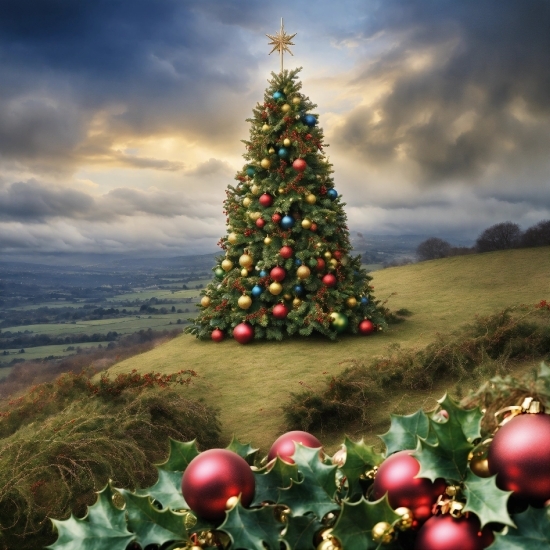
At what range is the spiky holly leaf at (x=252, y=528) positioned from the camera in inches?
41.8

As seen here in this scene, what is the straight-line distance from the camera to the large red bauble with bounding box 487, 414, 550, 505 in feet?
3.16

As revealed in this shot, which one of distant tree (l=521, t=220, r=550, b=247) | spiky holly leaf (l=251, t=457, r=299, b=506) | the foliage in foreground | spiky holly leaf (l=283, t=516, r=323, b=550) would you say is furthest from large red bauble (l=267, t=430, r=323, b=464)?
distant tree (l=521, t=220, r=550, b=247)

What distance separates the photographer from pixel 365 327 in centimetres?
909

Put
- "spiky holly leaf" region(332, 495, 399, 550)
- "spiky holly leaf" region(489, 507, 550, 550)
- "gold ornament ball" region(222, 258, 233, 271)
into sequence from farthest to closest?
"gold ornament ball" region(222, 258, 233, 271) → "spiky holly leaf" region(332, 495, 399, 550) → "spiky holly leaf" region(489, 507, 550, 550)

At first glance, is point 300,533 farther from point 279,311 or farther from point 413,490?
point 279,311

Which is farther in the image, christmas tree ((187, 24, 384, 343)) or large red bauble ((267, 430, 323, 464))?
christmas tree ((187, 24, 384, 343))

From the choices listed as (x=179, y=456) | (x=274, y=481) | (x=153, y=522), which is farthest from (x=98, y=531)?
(x=274, y=481)

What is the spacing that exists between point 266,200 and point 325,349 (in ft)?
8.83

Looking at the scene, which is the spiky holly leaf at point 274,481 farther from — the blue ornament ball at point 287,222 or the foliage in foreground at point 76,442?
the blue ornament ball at point 287,222

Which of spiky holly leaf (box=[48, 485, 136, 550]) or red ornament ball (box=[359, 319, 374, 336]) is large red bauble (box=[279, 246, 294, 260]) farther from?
spiky holly leaf (box=[48, 485, 136, 550])

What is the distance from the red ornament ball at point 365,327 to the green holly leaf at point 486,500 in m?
8.16

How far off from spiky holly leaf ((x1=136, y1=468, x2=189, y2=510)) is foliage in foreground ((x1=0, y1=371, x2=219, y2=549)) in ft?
6.42

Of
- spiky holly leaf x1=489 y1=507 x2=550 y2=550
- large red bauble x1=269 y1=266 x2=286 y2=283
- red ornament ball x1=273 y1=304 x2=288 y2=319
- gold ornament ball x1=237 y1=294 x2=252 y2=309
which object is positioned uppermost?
large red bauble x1=269 y1=266 x2=286 y2=283

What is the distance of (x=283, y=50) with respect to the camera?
9.30 meters
